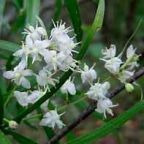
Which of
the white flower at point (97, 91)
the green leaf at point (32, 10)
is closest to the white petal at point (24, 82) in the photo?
the white flower at point (97, 91)

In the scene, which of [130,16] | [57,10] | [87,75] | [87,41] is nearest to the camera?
[87,41]

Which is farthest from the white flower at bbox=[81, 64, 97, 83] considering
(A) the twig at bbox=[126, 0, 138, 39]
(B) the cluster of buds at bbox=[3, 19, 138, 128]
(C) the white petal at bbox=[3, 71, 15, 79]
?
(A) the twig at bbox=[126, 0, 138, 39]

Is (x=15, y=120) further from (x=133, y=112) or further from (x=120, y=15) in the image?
(x=120, y=15)

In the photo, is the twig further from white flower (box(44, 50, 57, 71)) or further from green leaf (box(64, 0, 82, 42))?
white flower (box(44, 50, 57, 71))

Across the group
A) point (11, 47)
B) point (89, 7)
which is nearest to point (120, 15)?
point (89, 7)

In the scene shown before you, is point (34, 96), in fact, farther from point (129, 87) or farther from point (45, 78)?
point (129, 87)

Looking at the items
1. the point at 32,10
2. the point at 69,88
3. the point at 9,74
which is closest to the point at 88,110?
the point at 69,88
